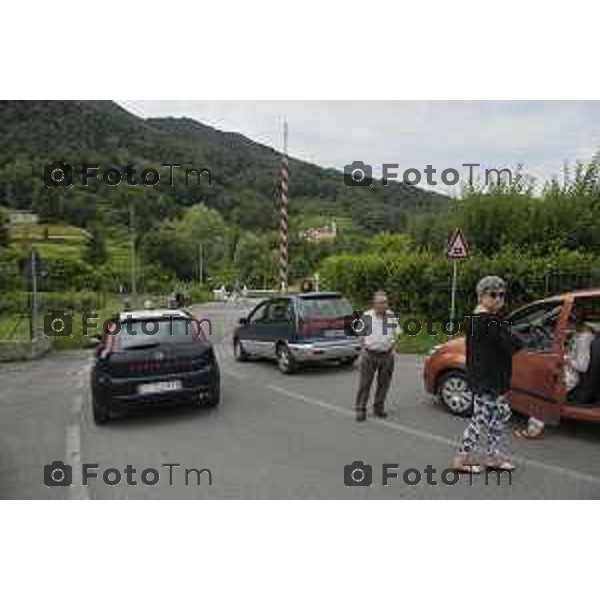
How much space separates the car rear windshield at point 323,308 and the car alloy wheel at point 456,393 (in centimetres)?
423

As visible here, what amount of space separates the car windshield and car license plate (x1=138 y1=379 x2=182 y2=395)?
21.1 inches

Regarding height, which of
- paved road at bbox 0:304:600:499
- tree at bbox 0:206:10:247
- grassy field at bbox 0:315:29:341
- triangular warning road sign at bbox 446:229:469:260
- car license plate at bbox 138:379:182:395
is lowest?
grassy field at bbox 0:315:29:341

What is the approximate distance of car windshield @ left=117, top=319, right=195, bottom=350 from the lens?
938cm

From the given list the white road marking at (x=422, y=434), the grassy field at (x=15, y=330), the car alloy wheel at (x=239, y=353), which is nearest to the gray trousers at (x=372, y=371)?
the white road marking at (x=422, y=434)

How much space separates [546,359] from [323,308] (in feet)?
20.1

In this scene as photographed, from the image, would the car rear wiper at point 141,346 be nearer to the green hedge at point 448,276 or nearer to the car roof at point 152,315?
the car roof at point 152,315

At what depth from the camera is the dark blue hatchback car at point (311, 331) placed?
41.6ft

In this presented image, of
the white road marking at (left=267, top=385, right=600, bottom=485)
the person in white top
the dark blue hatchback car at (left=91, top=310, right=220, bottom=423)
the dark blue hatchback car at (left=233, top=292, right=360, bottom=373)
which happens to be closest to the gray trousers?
the white road marking at (left=267, top=385, right=600, bottom=485)

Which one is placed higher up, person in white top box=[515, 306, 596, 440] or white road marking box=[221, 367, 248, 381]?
person in white top box=[515, 306, 596, 440]

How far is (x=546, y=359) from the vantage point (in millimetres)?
7289

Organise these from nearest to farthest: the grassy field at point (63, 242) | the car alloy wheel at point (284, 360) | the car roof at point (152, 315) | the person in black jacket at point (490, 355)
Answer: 1. the person in black jacket at point (490, 355)
2. the car roof at point (152, 315)
3. the car alloy wheel at point (284, 360)
4. the grassy field at point (63, 242)

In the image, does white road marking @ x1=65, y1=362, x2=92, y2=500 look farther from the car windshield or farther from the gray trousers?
the gray trousers

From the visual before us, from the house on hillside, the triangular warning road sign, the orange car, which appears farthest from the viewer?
the house on hillside

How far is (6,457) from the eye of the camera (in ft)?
25.5
